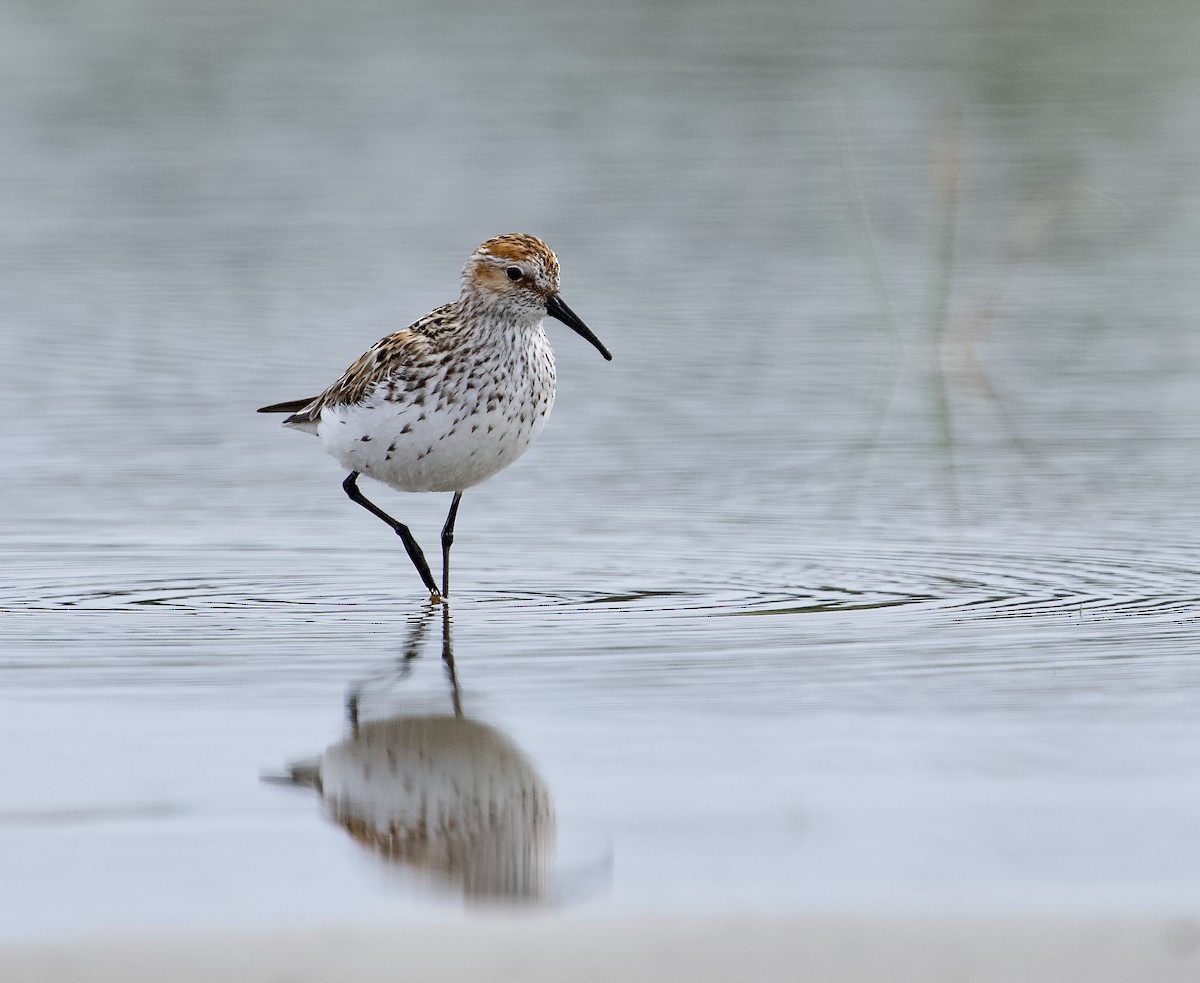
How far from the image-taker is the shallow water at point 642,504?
453cm

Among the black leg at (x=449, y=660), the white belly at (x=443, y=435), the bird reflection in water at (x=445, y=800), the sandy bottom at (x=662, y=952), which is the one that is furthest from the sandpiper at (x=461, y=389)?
the sandy bottom at (x=662, y=952)

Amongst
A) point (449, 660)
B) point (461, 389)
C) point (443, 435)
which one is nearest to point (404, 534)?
point (443, 435)

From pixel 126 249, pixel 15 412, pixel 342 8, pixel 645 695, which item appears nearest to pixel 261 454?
pixel 15 412

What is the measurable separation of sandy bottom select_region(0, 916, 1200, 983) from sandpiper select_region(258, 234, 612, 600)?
11.3 ft

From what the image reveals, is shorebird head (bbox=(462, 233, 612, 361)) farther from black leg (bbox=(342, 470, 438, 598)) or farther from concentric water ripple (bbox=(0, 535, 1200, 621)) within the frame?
concentric water ripple (bbox=(0, 535, 1200, 621))

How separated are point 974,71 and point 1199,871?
1730 centimetres

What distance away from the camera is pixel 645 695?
573 centimetres

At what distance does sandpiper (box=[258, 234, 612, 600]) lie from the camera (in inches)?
291

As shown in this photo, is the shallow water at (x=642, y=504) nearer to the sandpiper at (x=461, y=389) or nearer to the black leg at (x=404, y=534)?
the black leg at (x=404, y=534)

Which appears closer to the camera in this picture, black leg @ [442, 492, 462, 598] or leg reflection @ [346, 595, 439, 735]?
leg reflection @ [346, 595, 439, 735]

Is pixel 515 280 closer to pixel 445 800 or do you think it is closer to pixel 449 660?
pixel 449 660

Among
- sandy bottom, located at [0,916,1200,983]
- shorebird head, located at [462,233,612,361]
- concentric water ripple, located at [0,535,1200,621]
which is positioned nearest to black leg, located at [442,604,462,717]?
concentric water ripple, located at [0,535,1200,621]

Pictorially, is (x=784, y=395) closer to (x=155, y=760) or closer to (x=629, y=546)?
(x=629, y=546)

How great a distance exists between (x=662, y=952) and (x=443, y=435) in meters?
3.75
